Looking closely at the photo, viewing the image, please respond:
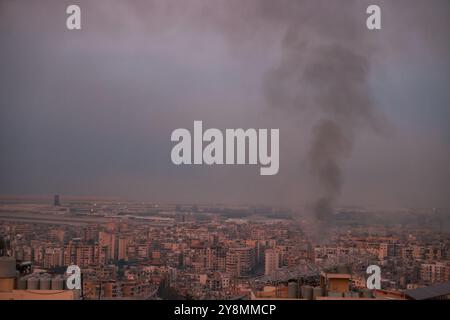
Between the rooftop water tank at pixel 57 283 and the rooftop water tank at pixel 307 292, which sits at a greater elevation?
the rooftop water tank at pixel 57 283

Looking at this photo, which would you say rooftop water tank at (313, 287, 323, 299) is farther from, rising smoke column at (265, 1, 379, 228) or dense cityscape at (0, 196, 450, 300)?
rising smoke column at (265, 1, 379, 228)

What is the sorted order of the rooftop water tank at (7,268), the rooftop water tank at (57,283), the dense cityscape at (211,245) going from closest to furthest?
the rooftop water tank at (7,268)
the rooftop water tank at (57,283)
the dense cityscape at (211,245)

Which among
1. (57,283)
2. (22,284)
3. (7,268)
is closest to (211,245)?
(57,283)

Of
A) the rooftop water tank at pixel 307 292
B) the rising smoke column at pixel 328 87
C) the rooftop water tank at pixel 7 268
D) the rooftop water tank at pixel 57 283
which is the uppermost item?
the rising smoke column at pixel 328 87

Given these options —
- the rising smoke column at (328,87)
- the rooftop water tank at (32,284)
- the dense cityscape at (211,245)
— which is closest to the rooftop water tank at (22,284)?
the rooftop water tank at (32,284)

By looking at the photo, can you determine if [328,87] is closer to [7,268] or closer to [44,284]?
[44,284]

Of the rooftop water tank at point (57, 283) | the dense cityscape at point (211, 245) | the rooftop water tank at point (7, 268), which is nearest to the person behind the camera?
the rooftop water tank at point (7, 268)

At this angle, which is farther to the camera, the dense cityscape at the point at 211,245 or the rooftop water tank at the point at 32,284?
the dense cityscape at the point at 211,245

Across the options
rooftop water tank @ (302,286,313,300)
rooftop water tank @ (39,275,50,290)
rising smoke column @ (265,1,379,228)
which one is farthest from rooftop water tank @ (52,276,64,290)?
rising smoke column @ (265,1,379,228)

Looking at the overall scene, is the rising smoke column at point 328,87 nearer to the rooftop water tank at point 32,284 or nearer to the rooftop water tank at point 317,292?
the rooftop water tank at point 317,292
